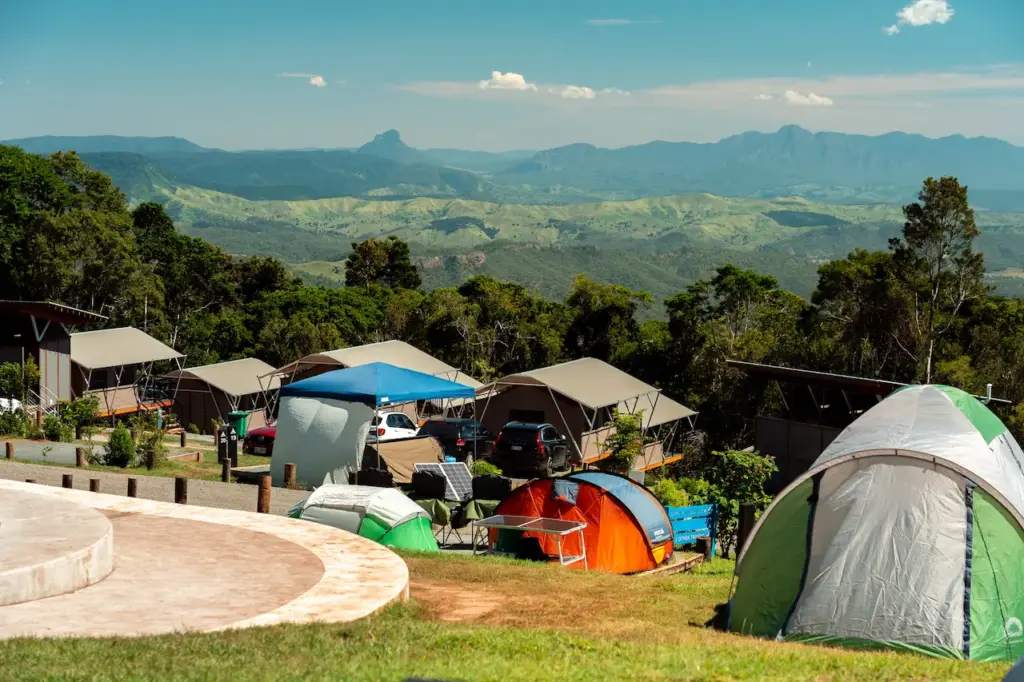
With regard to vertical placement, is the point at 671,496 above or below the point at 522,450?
above

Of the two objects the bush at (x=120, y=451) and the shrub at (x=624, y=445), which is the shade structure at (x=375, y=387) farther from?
the shrub at (x=624, y=445)

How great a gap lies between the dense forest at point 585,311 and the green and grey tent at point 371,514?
17.8m

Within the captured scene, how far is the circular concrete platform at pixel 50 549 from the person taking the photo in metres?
9.98

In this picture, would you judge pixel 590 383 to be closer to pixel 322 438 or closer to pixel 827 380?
pixel 827 380

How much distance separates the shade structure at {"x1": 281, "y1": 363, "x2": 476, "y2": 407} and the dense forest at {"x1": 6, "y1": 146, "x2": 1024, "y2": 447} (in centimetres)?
1224

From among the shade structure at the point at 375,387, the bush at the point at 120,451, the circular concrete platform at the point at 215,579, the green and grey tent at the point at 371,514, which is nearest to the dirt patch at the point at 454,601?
the circular concrete platform at the point at 215,579

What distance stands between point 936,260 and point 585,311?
47.1 feet

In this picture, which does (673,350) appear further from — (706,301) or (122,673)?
(122,673)

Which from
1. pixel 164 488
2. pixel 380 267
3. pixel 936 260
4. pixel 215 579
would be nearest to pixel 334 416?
pixel 164 488

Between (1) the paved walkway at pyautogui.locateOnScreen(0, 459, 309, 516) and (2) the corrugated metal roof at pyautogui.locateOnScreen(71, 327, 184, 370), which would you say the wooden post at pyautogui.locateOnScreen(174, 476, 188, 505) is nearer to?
(1) the paved walkway at pyautogui.locateOnScreen(0, 459, 309, 516)

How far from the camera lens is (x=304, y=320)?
48562 mm

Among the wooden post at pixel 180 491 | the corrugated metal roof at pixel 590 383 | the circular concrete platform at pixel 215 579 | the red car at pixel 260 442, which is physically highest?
the circular concrete platform at pixel 215 579

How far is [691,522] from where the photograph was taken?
18.2m

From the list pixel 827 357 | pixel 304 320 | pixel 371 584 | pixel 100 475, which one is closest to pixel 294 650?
pixel 371 584
